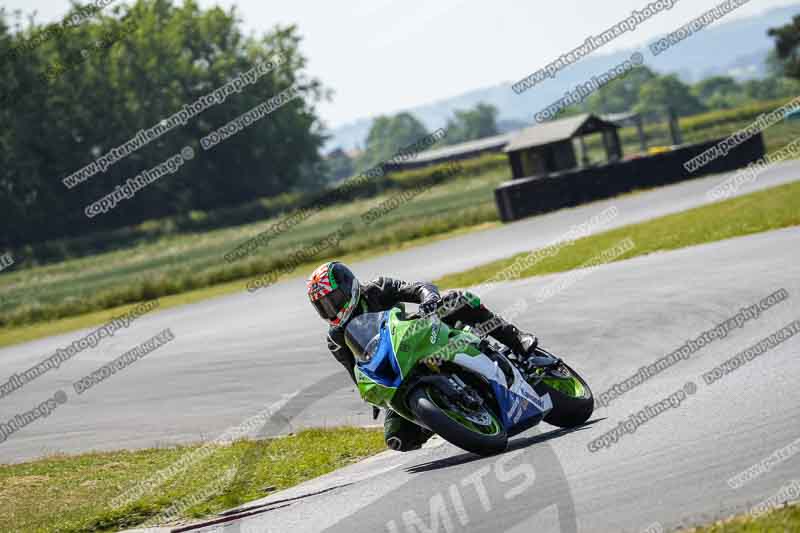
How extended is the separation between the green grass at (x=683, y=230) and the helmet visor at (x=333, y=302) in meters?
12.9

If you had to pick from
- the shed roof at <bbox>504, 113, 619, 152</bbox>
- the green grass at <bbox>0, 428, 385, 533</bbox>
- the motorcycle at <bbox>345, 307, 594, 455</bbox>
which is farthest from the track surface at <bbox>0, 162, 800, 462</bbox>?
the shed roof at <bbox>504, 113, 619, 152</bbox>

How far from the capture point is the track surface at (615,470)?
226 inches

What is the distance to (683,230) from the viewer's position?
75.0 feet

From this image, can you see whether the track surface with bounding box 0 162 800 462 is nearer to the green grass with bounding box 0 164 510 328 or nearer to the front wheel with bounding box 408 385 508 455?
the front wheel with bounding box 408 385 508 455

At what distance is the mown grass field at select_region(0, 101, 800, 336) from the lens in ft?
123

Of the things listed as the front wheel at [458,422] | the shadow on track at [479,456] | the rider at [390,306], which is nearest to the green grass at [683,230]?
the rider at [390,306]

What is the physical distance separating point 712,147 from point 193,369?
2644 centimetres

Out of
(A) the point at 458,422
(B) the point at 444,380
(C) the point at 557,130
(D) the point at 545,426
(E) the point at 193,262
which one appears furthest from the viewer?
(E) the point at 193,262

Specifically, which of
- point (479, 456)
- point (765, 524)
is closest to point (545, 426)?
point (479, 456)

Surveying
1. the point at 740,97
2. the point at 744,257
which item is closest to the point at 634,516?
the point at 744,257

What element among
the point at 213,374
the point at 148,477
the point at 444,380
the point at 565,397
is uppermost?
the point at 444,380

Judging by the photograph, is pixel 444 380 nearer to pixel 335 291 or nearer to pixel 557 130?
pixel 335 291

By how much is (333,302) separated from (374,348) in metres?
0.52

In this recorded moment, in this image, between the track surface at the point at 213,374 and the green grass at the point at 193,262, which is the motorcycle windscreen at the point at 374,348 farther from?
the green grass at the point at 193,262
